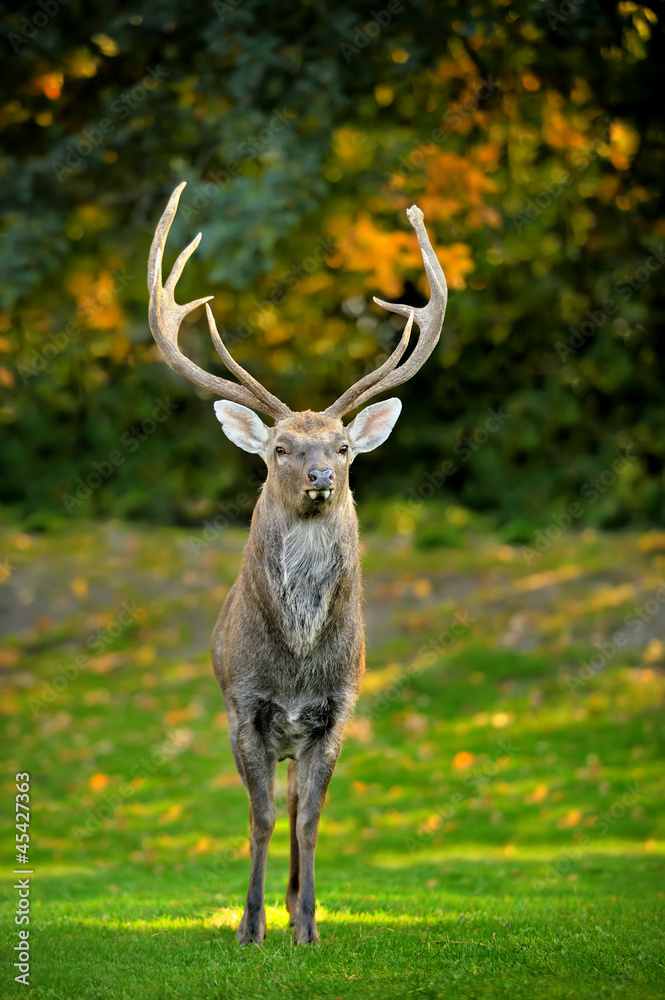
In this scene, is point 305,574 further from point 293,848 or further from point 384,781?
point 384,781

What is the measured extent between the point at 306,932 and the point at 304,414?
265cm

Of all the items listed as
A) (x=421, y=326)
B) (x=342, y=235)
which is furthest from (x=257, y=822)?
(x=342, y=235)

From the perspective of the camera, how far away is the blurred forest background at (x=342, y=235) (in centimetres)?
984

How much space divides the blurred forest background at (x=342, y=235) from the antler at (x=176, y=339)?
110 inches

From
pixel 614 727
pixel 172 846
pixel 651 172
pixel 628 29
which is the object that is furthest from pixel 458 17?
pixel 172 846

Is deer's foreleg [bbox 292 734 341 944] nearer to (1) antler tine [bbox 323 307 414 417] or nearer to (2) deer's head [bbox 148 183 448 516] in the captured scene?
(2) deer's head [bbox 148 183 448 516]

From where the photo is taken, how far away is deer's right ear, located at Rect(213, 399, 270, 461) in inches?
236

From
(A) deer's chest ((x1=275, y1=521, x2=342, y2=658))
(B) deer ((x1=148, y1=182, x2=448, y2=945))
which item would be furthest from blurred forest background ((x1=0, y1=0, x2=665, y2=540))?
(A) deer's chest ((x1=275, y1=521, x2=342, y2=658))

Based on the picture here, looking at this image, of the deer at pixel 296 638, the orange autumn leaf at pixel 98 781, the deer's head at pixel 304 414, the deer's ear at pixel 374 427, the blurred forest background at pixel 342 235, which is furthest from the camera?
the orange autumn leaf at pixel 98 781

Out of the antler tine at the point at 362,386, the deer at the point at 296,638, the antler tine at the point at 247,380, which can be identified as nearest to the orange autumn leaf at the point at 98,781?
the deer at the point at 296,638

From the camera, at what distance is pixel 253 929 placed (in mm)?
5801

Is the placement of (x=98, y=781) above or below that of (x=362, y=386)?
below

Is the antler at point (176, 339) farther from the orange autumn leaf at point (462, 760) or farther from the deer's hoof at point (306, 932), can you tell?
the orange autumn leaf at point (462, 760)

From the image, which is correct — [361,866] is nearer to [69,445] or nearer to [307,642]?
[307,642]
